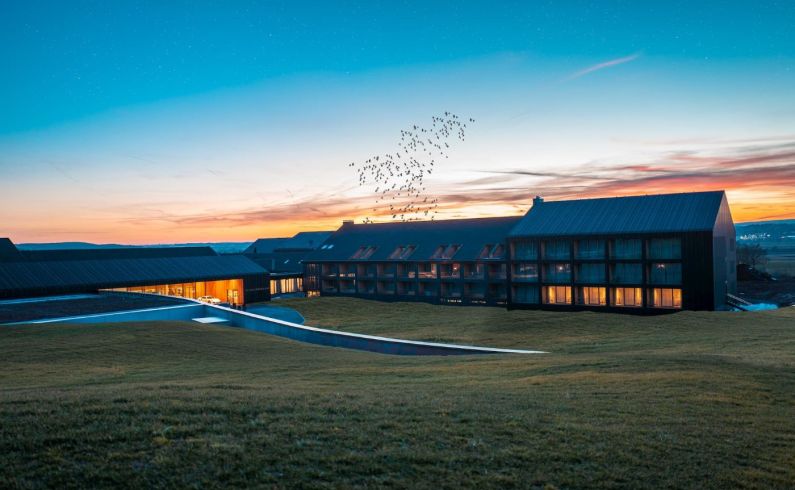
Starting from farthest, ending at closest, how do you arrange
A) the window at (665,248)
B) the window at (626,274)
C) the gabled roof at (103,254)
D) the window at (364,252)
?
the window at (364,252) < the gabled roof at (103,254) < the window at (626,274) < the window at (665,248)

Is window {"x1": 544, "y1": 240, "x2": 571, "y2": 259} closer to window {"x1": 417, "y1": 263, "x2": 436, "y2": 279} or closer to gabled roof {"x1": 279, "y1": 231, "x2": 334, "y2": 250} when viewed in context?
window {"x1": 417, "y1": 263, "x2": 436, "y2": 279}

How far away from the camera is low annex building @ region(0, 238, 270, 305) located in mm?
57000

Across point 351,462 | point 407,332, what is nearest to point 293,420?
point 351,462

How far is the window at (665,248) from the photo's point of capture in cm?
5662

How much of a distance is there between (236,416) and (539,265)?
5669 cm

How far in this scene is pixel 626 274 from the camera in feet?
196

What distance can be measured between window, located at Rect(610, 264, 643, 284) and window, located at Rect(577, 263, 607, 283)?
100 cm

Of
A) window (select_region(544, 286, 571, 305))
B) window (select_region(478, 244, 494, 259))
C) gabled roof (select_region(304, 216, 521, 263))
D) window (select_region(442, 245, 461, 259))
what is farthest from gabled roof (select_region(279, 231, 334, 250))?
window (select_region(544, 286, 571, 305))

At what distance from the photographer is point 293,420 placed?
11.0m

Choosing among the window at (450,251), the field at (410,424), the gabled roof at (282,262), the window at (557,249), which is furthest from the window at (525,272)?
the gabled roof at (282,262)

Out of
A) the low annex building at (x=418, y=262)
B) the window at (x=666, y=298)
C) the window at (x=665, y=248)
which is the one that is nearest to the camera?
the window at (x=666, y=298)

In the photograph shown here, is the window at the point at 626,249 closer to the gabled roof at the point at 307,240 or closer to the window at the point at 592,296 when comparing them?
the window at the point at 592,296

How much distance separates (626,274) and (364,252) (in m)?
36.0

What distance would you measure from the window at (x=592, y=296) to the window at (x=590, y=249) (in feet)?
11.2
